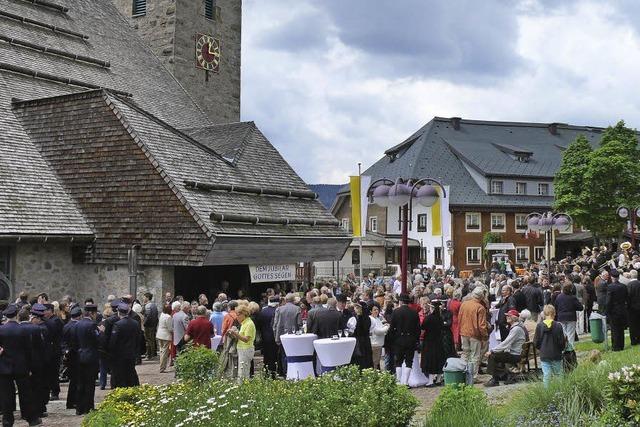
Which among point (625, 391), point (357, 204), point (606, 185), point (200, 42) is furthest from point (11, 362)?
point (606, 185)

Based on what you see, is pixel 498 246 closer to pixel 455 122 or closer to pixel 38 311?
pixel 455 122

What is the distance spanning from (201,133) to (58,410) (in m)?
15.9

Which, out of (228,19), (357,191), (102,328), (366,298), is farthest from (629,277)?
(228,19)

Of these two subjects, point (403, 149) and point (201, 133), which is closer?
point (201, 133)

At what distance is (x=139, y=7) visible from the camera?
123 feet

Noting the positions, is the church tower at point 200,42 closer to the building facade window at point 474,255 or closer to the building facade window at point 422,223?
the building facade window at point 422,223

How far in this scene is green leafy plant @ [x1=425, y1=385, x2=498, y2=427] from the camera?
805 cm

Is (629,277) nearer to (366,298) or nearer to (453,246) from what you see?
(366,298)

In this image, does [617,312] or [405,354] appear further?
[617,312]

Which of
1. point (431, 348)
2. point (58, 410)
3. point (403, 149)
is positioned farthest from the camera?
point (403, 149)

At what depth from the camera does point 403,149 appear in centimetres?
6606

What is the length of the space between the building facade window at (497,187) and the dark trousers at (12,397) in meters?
52.4

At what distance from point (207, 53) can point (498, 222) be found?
30.4m

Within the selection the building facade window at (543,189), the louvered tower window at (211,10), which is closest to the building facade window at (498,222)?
the building facade window at (543,189)
